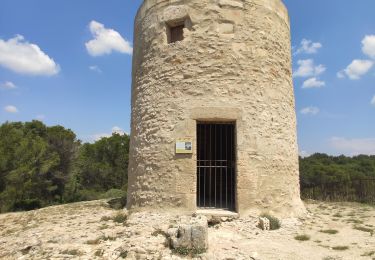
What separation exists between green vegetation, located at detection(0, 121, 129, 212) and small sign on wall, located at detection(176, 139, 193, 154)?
9203 mm

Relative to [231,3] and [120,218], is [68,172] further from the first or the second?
[231,3]

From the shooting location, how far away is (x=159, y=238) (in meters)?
5.61

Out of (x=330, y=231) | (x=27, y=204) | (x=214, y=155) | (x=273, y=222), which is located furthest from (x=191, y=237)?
(x=27, y=204)

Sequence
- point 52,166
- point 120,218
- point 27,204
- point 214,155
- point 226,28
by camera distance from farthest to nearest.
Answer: point 52,166
point 27,204
point 214,155
point 226,28
point 120,218

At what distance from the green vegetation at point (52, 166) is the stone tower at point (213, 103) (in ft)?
28.6

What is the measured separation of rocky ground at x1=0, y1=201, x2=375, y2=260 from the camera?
16.9ft

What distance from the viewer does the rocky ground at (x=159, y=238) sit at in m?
5.15

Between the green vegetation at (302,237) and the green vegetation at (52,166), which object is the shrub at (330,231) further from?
the green vegetation at (52,166)

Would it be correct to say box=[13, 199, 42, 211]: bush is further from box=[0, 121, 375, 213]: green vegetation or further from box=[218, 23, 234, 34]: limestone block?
box=[218, 23, 234, 34]: limestone block

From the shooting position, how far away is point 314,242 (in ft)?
19.1

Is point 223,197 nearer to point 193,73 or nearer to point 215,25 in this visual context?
point 193,73

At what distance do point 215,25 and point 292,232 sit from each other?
4.80 m

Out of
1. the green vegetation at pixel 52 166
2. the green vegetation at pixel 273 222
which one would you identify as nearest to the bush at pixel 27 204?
the green vegetation at pixel 52 166

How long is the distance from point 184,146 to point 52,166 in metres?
15.1
